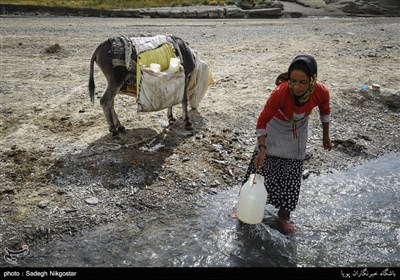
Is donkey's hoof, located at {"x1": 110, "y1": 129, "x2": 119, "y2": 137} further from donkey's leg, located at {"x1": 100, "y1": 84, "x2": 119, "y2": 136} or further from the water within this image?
the water

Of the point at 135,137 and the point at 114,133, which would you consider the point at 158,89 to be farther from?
the point at 114,133

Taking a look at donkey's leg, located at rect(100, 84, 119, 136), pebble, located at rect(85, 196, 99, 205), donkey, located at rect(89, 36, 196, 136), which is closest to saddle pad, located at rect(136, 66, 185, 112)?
donkey, located at rect(89, 36, 196, 136)

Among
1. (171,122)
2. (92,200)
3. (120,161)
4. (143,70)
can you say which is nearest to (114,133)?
(120,161)

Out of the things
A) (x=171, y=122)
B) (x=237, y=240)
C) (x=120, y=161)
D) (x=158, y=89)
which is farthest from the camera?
(x=171, y=122)

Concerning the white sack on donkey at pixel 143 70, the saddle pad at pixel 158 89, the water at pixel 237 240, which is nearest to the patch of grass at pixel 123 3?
the white sack on donkey at pixel 143 70

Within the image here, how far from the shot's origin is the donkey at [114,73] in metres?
4.85

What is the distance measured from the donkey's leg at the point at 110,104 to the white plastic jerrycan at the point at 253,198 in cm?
235

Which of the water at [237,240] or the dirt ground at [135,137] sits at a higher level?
the dirt ground at [135,137]

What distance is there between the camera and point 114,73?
494 centimetres

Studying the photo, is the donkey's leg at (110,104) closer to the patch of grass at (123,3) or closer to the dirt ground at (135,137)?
the dirt ground at (135,137)

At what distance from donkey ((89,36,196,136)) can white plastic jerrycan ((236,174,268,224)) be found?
2251mm

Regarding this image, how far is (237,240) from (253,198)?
457mm
